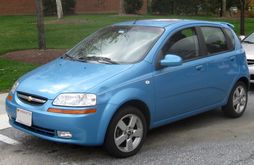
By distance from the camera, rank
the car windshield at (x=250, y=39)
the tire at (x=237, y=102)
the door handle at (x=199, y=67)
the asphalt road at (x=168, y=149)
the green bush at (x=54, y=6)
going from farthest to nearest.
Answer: the green bush at (x=54, y=6)
the car windshield at (x=250, y=39)
the tire at (x=237, y=102)
the door handle at (x=199, y=67)
the asphalt road at (x=168, y=149)

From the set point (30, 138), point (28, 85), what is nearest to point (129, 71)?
point (28, 85)

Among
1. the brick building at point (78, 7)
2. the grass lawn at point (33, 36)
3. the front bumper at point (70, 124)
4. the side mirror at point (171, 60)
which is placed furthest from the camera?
Answer: the brick building at point (78, 7)

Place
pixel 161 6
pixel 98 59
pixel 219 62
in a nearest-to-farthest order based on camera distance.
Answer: pixel 98 59 < pixel 219 62 < pixel 161 6

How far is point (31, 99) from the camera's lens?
4988 millimetres

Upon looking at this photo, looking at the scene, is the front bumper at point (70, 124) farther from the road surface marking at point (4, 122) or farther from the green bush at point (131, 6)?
the green bush at point (131, 6)

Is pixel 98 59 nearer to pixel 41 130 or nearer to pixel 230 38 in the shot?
pixel 41 130

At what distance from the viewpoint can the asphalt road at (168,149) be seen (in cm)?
504

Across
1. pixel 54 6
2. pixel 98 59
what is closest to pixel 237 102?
pixel 98 59

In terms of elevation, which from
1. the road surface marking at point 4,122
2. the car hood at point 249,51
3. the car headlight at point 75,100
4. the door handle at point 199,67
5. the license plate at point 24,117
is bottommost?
Answer: the road surface marking at point 4,122

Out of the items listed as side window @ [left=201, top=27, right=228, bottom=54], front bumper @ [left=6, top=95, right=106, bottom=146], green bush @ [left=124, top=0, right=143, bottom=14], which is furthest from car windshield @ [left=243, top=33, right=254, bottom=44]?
green bush @ [left=124, top=0, right=143, bottom=14]

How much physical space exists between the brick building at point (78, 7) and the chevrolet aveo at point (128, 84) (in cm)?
2569

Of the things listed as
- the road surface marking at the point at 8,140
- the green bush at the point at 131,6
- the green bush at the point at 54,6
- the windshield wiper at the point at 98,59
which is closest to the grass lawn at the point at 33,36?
the road surface marking at the point at 8,140

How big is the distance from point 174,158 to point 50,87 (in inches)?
61.9

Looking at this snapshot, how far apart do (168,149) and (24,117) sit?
5.61ft
